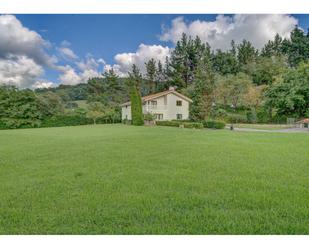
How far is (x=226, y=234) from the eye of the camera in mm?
1958

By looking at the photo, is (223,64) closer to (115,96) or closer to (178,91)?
(178,91)

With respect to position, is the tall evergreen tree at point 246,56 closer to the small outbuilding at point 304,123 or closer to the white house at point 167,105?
the white house at point 167,105

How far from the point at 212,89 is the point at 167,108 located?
4.07m

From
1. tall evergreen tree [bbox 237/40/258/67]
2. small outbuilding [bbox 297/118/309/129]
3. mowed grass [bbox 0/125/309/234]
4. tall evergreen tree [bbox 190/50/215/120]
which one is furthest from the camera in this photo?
tall evergreen tree [bbox 237/40/258/67]

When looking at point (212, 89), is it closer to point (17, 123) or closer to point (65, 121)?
point (65, 121)

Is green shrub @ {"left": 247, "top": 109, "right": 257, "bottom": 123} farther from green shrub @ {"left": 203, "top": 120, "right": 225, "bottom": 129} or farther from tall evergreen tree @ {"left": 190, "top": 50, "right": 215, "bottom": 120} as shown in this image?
green shrub @ {"left": 203, "top": 120, "right": 225, "bottom": 129}

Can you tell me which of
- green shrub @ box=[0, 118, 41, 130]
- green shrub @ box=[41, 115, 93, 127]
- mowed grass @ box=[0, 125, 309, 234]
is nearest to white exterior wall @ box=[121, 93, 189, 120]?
green shrub @ box=[41, 115, 93, 127]

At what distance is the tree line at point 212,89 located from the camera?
16500 millimetres

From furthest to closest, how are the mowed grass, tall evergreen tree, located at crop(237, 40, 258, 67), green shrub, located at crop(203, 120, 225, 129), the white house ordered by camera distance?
the white house < tall evergreen tree, located at crop(237, 40, 258, 67) < green shrub, located at crop(203, 120, 225, 129) < the mowed grass

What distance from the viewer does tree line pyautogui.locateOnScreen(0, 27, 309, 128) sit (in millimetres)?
16500

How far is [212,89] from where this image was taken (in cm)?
1862

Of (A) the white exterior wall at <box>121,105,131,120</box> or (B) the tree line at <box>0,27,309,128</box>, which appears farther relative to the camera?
(A) the white exterior wall at <box>121,105,131,120</box>

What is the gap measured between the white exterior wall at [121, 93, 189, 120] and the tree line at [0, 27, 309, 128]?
3.23 feet

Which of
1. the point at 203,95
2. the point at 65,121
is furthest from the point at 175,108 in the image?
the point at 65,121
